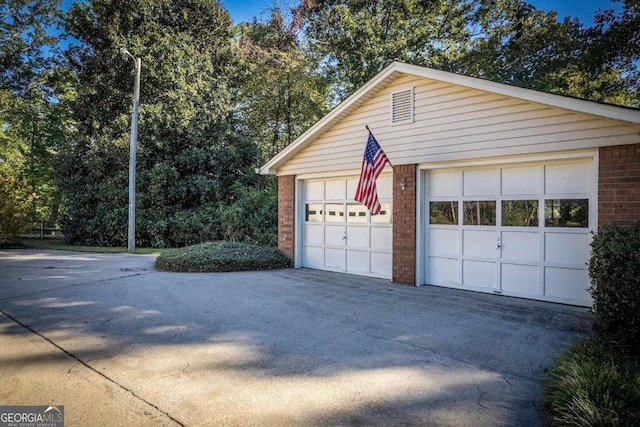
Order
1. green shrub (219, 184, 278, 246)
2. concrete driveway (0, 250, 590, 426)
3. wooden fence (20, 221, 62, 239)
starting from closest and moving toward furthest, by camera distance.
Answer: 1. concrete driveway (0, 250, 590, 426)
2. green shrub (219, 184, 278, 246)
3. wooden fence (20, 221, 62, 239)

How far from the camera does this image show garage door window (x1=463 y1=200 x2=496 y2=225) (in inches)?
274

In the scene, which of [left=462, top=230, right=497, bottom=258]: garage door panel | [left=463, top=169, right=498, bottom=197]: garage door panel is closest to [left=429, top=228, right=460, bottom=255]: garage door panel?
[left=462, top=230, right=497, bottom=258]: garage door panel

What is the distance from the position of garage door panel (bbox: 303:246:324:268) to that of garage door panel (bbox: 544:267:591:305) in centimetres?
530

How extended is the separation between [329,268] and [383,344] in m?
5.32

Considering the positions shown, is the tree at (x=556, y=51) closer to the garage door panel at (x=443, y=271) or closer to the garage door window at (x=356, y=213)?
the garage door window at (x=356, y=213)

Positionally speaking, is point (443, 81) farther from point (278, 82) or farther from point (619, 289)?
point (278, 82)

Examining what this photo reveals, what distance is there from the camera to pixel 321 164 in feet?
31.4

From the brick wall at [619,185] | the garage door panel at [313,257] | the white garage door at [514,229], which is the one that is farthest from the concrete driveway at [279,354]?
the garage door panel at [313,257]

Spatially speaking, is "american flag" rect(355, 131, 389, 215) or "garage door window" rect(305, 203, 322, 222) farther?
"garage door window" rect(305, 203, 322, 222)

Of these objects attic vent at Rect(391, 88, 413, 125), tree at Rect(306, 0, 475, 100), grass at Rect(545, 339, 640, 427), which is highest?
tree at Rect(306, 0, 475, 100)

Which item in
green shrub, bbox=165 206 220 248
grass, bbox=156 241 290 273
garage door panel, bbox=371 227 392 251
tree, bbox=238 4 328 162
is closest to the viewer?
garage door panel, bbox=371 227 392 251

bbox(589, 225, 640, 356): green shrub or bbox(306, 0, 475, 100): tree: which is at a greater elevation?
bbox(306, 0, 475, 100): tree

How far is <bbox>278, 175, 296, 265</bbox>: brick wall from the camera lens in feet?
33.9

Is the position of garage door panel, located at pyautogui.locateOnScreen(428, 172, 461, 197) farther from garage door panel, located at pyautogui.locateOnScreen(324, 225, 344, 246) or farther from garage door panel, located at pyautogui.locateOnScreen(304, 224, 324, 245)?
garage door panel, located at pyautogui.locateOnScreen(304, 224, 324, 245)
